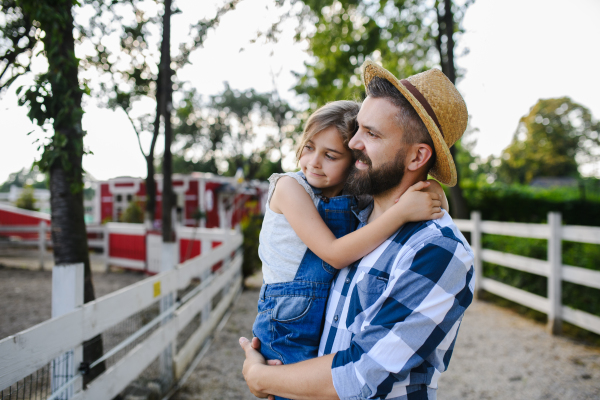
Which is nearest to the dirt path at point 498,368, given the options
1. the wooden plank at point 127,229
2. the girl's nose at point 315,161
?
the girl's nose at point 315,161

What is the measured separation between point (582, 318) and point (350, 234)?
4.58 m

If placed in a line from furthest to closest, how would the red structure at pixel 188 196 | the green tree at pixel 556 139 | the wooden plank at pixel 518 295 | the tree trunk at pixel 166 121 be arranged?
1. the green tree at pixel 556 139
2. the red structure at pixel 188 196
3. the wooden plank at pixel 518 295
4. the tree trunk at pixel 166 121

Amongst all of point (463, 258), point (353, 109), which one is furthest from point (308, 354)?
point (353, 109)

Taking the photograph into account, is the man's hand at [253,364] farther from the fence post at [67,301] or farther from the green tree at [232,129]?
the green tree at [232,129]

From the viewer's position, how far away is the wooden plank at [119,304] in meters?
2.14

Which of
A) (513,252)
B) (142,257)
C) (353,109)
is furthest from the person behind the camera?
(142,257)

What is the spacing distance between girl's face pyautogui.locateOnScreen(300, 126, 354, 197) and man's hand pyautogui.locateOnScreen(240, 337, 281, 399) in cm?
74

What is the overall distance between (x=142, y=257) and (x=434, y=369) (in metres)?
10.3

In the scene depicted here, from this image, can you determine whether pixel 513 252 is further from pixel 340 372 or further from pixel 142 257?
pixel 142 257

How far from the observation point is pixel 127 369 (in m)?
2.59

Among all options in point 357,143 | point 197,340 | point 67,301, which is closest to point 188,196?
point 197,340

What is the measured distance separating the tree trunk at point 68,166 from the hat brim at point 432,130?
1.94 metres

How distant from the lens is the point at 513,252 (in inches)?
259

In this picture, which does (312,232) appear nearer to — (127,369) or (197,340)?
(127,369)
